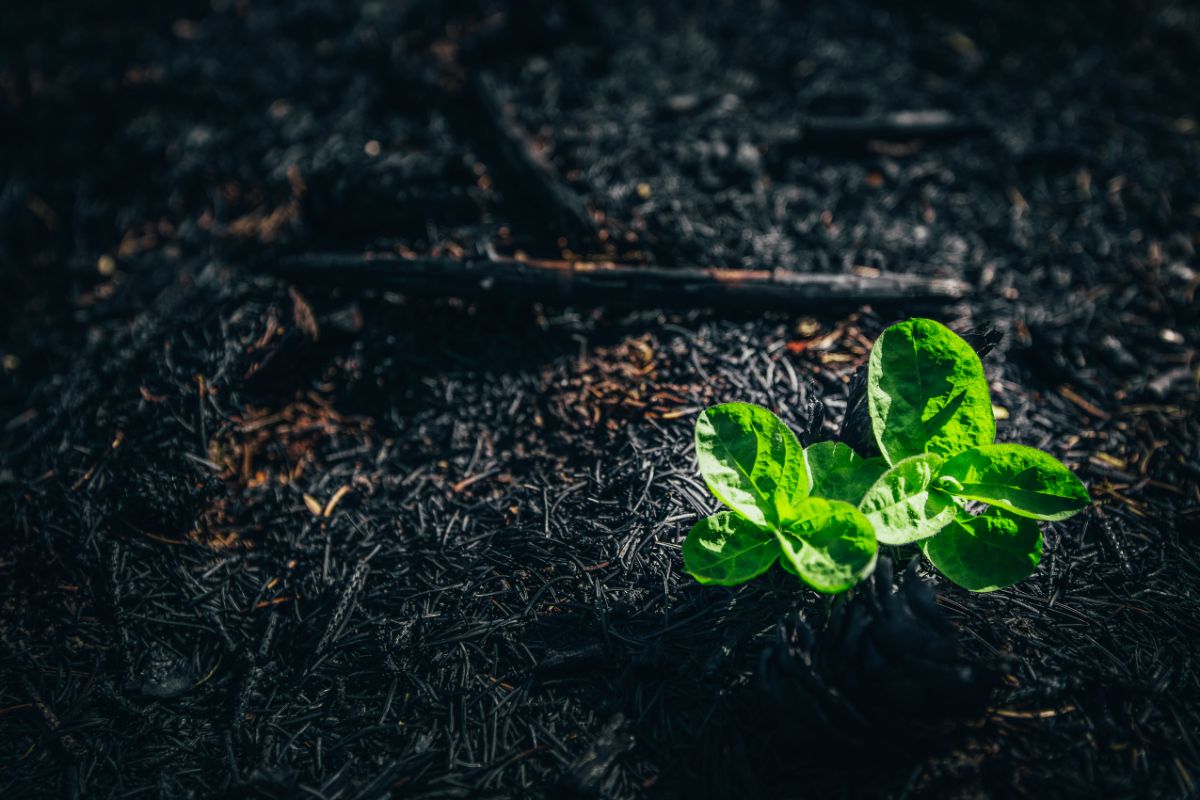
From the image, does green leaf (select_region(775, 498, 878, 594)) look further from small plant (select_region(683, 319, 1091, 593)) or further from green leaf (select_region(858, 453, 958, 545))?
green leaf (select_region(858, 453, 958, 545))

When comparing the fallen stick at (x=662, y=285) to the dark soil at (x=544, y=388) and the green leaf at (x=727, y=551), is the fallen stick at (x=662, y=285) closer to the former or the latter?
the dark soil at (x=544, y=388)

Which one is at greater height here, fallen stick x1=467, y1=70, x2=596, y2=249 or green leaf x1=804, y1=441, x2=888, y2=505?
fallen stick x1=467, y1=70, x2=596, y2=249

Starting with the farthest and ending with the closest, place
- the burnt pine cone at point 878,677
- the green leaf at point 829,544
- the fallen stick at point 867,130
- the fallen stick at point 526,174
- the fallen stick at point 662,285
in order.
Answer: the fallen stick at point 867,130, the fallen stick at point 526,174, the fallen stick at point 662,285, the green leaf at point 829,544, the burnt pine cone at point 878,677

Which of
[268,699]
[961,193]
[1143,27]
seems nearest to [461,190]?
[268,699]

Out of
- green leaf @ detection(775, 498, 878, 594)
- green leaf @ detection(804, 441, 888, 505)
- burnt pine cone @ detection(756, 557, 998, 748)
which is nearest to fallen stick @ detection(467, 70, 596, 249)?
green leaf @ detection(804, 441, 888, 505)

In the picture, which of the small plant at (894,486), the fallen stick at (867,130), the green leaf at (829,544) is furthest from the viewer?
the fallen stick at (867,130)

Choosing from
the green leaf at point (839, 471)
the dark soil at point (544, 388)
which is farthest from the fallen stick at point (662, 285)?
the green leaf at point (839, 471)

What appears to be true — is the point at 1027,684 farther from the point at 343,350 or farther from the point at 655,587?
the point at 343,350
